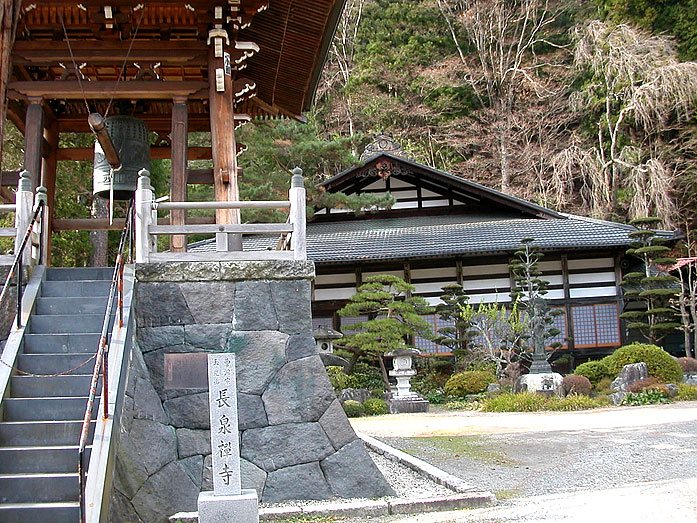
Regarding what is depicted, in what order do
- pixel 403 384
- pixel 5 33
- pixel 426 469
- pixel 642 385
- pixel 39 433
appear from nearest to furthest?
1. pixel 5 33
2. pixel 39 433
3. pixel 426 469
4. pixel 642 385
5. pixel 403 384

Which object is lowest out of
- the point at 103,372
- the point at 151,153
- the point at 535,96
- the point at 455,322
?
the point at 103,372

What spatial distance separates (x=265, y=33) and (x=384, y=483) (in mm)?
5892

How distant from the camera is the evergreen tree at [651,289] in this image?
1852cm

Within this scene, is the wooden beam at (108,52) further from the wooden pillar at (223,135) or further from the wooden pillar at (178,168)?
the wooden pillar at (178,168)

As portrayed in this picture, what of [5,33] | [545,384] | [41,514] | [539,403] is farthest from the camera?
[545,384]

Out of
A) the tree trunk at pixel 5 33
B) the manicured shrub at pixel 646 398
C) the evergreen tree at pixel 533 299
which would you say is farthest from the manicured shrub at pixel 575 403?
the tree trunk at pixel 5 33

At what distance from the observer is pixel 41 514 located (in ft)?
16.3

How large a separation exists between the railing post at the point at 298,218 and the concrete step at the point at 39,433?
2.57 meters

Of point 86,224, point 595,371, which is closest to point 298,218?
point 86,224

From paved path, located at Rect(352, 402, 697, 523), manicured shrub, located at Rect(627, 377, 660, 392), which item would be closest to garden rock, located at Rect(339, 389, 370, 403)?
paved path, located at Rect(352, 402, 697, 523)

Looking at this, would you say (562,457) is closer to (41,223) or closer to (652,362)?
(41,223)

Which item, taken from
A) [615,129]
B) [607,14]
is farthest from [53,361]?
[607,14]

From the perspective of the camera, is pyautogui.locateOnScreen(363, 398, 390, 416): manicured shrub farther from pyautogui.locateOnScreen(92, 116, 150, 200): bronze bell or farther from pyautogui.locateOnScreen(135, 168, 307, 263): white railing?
pyautogui.locateOnScreen(135, 168, 307, 263): white railing

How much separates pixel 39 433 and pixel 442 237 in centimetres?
1610
